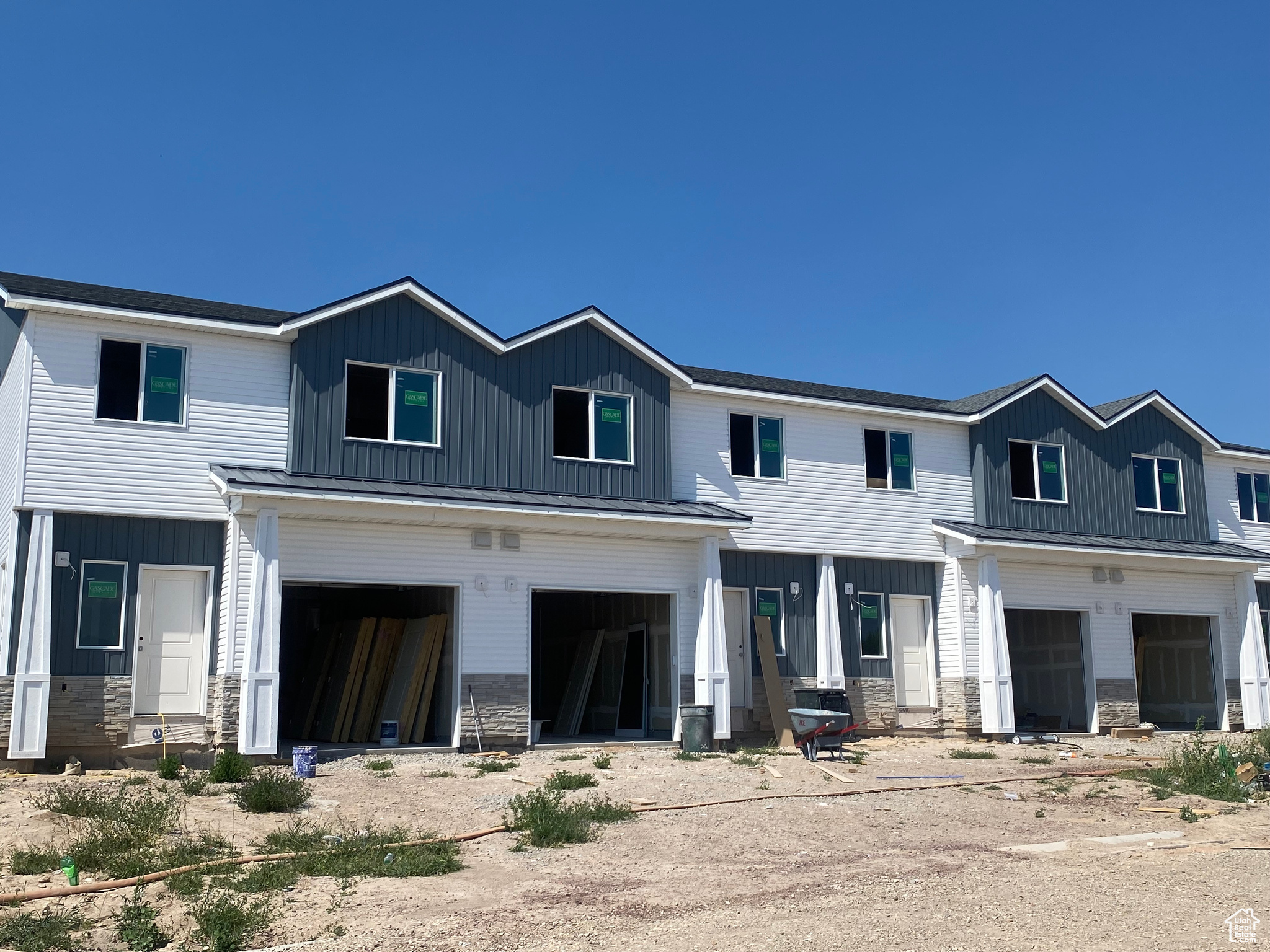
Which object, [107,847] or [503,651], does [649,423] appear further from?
[107,847]

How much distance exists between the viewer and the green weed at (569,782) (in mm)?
15438

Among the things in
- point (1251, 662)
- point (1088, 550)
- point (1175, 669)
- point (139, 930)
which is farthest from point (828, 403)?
point (139, 930)

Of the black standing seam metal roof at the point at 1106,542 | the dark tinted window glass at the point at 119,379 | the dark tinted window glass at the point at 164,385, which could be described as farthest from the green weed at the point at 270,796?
the black standing seam metal roof at the point at 1106,542

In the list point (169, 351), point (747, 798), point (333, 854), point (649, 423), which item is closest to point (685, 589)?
point (649, 423)

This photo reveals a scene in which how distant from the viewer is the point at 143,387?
60.1 ft

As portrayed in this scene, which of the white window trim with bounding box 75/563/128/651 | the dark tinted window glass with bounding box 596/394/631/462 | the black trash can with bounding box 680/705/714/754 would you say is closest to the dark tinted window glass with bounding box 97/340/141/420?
the white window trim with bounding box 75/563/128/651

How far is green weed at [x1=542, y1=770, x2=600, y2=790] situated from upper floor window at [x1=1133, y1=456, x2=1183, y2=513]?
54.6 feet

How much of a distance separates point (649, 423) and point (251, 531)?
7.34 m

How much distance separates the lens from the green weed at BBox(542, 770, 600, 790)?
15.4m

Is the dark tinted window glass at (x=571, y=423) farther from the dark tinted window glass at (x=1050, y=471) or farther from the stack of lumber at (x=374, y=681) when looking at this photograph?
the dark tinted window glass at (x=1050, y=471)

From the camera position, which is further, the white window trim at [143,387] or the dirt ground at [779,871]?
the white window trim at [143,387]

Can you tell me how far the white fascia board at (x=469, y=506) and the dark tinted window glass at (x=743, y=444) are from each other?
1876 mm

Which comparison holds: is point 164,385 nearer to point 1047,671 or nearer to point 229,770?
point 229,770

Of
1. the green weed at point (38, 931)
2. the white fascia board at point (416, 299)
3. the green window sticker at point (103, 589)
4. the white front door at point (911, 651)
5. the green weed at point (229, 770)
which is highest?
the white fascia board at point (416, 299)
